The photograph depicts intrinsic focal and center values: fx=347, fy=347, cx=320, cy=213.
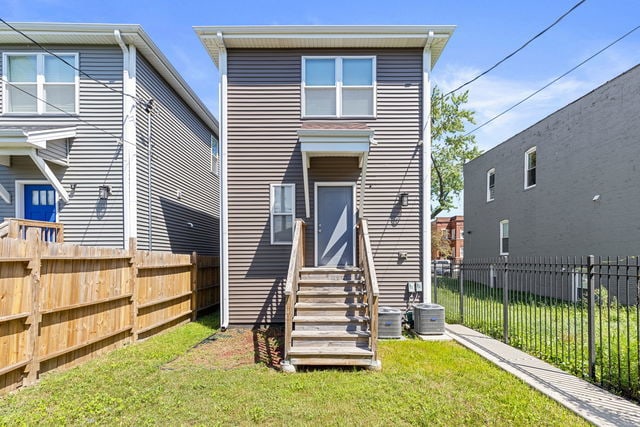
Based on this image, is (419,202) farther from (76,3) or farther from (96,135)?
(76,3)

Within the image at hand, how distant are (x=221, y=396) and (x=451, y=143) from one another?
86.6ft

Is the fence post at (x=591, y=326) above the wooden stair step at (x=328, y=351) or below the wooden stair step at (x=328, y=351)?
above

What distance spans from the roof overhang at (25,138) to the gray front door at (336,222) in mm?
5398

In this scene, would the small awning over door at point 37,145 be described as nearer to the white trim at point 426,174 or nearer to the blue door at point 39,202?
the blue door at point 39,202

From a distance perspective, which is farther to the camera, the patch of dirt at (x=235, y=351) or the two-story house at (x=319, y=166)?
the two-story house at (x=319, y=166)

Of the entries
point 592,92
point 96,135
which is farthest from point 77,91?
point 592,92

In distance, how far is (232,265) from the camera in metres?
7.38

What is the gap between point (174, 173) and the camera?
9.73m

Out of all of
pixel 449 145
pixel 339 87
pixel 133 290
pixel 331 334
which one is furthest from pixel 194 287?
pixel 449 145

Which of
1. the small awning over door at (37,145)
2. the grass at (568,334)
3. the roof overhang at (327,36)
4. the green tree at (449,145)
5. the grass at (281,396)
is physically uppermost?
the green tree at (449,145)

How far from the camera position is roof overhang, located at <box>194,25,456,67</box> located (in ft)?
23.1

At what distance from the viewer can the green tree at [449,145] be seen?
1006 inches

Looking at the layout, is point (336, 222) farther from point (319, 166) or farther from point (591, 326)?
point (591, 326)

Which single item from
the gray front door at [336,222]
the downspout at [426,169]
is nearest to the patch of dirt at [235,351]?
the gray front door at [336,222]
